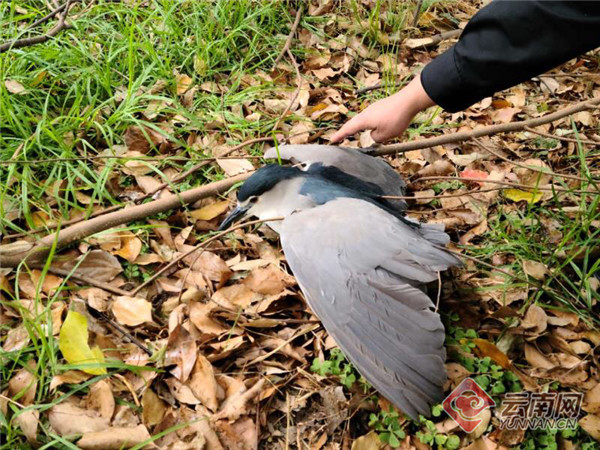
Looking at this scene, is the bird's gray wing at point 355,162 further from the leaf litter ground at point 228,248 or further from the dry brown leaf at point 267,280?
the dry brown leaf at point 267,280

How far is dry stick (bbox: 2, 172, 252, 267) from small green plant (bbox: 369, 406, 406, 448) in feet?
4.04

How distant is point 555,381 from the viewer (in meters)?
1.88

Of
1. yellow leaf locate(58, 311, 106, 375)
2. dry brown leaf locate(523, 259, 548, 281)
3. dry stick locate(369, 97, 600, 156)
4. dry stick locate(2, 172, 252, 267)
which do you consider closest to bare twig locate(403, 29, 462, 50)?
dry stick locate(369, 97, 600, 156)

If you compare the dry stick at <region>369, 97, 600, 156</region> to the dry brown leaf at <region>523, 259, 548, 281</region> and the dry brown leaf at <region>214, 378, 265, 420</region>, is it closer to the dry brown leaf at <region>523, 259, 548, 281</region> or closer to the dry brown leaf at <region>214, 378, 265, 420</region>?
the dry brown leaf at <region>523, 259, 548, 281</region>

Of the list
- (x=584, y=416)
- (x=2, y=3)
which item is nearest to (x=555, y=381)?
(x=584, y=416)

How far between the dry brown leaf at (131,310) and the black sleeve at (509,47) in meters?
1.39

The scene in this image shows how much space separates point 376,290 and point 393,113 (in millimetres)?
797

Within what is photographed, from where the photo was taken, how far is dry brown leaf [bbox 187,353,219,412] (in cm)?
178

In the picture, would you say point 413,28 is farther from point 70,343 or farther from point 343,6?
point 70,343

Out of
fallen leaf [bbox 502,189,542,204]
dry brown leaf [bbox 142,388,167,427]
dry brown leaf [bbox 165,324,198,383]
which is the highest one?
fallen leaf [bbox 502,189,542,204]

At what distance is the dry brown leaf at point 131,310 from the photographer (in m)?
1.98

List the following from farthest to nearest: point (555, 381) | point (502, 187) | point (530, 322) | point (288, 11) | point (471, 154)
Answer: point (288, 11) → point (471, 154) → point (502, 187) → point (530, 322) → point (555, 381)

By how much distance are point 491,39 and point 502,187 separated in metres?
0.92

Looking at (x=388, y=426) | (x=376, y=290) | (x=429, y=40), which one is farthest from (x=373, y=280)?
(x=429, y=40)
